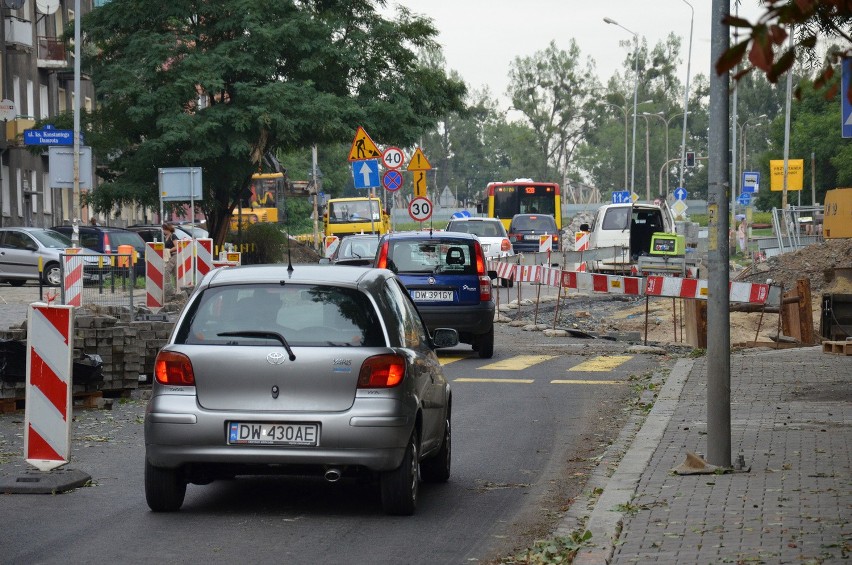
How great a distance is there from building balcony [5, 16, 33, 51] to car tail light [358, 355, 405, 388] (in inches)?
1901

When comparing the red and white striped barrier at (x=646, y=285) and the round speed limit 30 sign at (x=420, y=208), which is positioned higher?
the round speed limit 30 sign at (x=420, y=208)

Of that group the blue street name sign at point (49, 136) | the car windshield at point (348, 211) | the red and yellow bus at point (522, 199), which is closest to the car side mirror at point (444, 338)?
the blue street name sign at point (49, 136)

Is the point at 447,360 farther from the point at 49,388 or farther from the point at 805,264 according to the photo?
the point at 805,264

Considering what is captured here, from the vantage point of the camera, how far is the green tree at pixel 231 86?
42.9 m

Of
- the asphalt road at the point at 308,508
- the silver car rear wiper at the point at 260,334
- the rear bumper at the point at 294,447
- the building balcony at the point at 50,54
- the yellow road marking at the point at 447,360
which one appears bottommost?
the yellow road marking at the point at 447,360

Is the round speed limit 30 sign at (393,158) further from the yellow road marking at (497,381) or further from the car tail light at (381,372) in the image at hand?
the car tail light at (381,372)

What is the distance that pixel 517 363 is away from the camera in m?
20.1

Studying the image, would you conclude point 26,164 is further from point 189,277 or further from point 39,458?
point 39,458

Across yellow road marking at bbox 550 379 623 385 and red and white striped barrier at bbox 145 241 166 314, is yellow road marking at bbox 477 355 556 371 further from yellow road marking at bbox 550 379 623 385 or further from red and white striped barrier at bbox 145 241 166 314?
red and white striped barrier at bbox 145 241 166 314

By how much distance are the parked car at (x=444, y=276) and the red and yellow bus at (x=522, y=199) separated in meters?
44.9

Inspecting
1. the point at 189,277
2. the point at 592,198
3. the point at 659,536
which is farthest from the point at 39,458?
the point at 592,198

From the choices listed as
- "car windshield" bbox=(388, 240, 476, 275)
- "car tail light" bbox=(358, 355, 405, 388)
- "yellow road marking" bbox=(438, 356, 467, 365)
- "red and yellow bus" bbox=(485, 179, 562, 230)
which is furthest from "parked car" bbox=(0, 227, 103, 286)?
"car tail light" bbox=(358, 355, 405, 388)

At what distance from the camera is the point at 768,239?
45906 mm

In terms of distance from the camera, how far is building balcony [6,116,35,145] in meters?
53.6
